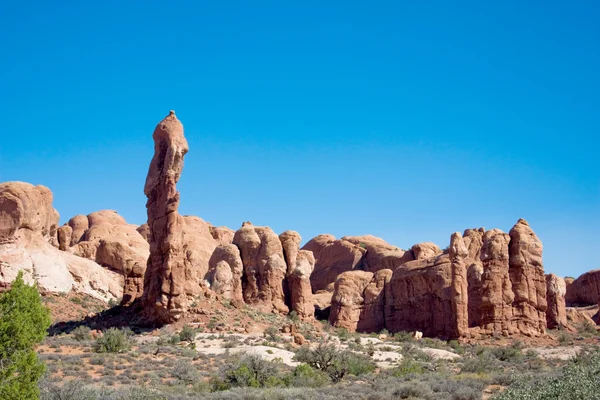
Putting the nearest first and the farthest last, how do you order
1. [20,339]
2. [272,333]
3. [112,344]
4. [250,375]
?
[20,339], [250,375], [112,344], [272,333]

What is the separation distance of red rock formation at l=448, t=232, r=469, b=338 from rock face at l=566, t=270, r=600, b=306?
3107 centimetres

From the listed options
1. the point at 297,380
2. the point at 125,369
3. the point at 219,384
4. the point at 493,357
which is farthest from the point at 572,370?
the point at 125,369

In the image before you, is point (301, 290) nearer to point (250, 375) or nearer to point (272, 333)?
point (272, 333)

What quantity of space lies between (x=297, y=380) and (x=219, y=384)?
305 centimetres

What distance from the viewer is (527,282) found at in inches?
1858

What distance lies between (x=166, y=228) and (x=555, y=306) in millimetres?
30196

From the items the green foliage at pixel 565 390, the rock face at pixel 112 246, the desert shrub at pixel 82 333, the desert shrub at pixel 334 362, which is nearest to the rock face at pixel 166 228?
the desert shrub at pixel 82 333

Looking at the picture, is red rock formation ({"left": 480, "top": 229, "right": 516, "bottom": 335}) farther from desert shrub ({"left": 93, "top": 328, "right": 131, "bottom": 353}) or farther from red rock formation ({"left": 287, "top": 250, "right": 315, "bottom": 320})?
desert shrub ({"left": 93, "top": 328, "right": 131, "bottom": 353})

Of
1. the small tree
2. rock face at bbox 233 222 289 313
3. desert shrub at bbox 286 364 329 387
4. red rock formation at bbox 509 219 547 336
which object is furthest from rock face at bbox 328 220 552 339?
the small tree

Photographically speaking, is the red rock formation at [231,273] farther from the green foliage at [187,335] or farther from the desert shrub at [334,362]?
the desert shrub at [334,362]

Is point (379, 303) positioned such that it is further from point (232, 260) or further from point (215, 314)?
point (215, 314)

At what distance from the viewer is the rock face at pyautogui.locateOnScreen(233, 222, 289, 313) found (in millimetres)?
51219

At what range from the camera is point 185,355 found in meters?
33.8

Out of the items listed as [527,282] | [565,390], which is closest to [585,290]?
[527,282]
